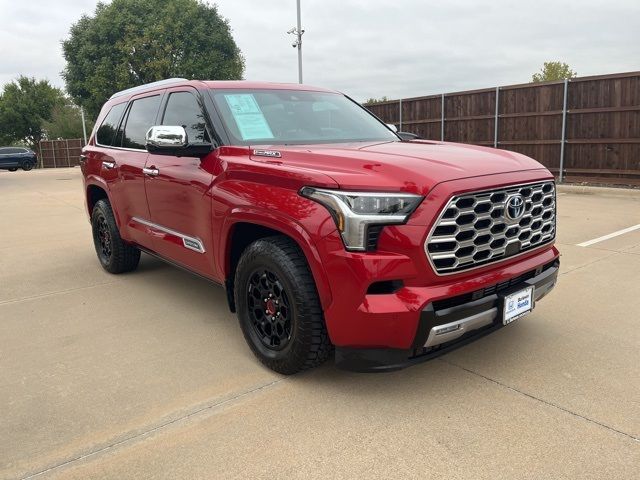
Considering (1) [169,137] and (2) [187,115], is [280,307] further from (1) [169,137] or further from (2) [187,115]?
(2) [187,115]

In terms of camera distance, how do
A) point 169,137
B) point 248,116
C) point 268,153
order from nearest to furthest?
point 268,153 < point 169,137 < point 248,116

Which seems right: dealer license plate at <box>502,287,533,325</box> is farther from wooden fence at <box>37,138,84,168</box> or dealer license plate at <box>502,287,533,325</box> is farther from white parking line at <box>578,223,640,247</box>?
wooden fence at <box>37,138,84,168</box>

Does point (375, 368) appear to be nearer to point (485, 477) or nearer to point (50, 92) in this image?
point (485, 477)

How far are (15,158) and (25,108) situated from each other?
21.9 metres

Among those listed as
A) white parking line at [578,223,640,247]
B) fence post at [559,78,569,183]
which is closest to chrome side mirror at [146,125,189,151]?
white parking line at [578,223,640,247]

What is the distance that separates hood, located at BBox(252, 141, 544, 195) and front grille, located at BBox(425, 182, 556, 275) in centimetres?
13

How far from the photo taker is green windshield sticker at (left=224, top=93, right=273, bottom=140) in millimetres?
3574

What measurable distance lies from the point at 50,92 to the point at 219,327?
56.7 meters

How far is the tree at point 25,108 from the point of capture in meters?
50.5

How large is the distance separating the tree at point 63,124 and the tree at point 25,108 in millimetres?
891

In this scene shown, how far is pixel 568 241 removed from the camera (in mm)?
6672

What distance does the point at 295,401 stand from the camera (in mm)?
2902

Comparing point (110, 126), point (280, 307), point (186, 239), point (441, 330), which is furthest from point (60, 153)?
point (441, 330)

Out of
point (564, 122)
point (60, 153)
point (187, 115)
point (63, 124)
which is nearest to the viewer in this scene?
point (187, 115)
